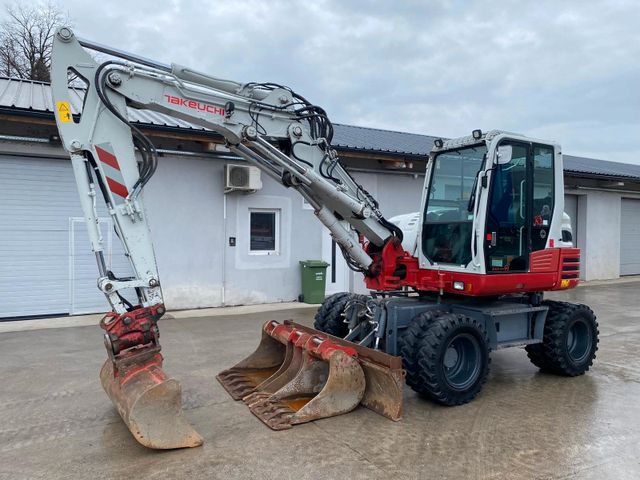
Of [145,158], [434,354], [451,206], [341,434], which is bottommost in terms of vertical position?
[341,434]

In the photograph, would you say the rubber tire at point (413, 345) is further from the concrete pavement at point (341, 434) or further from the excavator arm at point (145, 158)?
the excavator arm at point (145, 158)

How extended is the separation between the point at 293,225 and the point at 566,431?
7.54 meters

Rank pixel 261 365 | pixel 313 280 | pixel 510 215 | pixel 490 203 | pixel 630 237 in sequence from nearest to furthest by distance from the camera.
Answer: pixel 490 203 → pixel 510 215 → pixel 261 365 → pixel 313 280 → pixel 630 237

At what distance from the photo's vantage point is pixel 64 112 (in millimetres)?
4160

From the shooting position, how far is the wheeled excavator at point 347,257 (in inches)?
164

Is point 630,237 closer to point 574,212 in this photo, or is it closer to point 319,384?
point 574,212

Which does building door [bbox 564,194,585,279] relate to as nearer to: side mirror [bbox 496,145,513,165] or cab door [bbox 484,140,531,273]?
cab door [bbox 484,140,531,273]

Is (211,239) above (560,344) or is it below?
above

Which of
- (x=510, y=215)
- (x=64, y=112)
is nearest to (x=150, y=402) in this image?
(x=64, y=112)

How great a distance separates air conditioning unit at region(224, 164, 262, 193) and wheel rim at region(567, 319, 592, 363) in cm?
620

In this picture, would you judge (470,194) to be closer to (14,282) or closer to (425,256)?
(425,256)

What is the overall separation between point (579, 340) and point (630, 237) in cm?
1419

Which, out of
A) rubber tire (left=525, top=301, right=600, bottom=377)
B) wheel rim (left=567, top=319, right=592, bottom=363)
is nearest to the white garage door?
rubber tire (left=525, top=301, right=600, bottom=377)

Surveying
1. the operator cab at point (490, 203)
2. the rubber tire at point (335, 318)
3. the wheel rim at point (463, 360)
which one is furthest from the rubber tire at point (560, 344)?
the rubber tire at point (335, 318)
